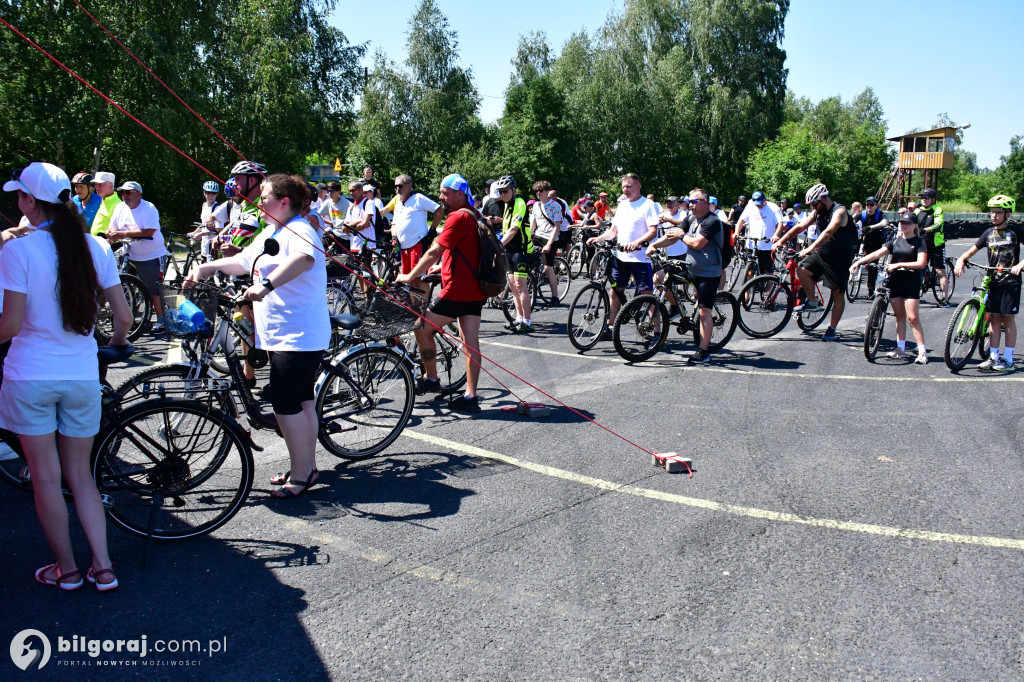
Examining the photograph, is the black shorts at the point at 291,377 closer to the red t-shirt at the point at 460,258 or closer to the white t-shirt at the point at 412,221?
the red t-shirt at the point at 460,258

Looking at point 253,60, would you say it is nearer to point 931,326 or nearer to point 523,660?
point 931,326

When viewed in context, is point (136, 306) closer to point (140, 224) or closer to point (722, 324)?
point (140, 224)

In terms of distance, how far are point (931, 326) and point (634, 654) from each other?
10.5m

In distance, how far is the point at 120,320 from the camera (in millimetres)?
3846

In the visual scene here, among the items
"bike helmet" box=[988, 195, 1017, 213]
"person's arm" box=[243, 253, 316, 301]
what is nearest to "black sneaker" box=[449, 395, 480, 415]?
"person's arm" box=[243, 253, 316, 301]

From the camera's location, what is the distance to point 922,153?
6003 centimetres

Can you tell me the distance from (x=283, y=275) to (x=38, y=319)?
1.26 m

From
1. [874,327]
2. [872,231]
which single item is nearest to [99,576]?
[874,327]

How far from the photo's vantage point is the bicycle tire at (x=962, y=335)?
868cm

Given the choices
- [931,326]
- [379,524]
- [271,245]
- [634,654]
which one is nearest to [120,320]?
[271,245]

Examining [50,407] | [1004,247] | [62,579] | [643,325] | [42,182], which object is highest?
[42,182]

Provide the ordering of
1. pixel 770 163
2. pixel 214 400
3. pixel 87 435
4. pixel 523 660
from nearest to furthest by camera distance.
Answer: pixel 523 660 → pixel 87 435 → pixel 214 400 → pixel 770 163

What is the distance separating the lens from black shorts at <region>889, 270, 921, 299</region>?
9195 mm

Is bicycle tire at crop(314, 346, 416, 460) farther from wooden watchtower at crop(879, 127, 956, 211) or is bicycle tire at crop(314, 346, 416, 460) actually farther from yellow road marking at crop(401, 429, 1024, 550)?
wooden watchtower at crop(879, 127, 956, 211)
